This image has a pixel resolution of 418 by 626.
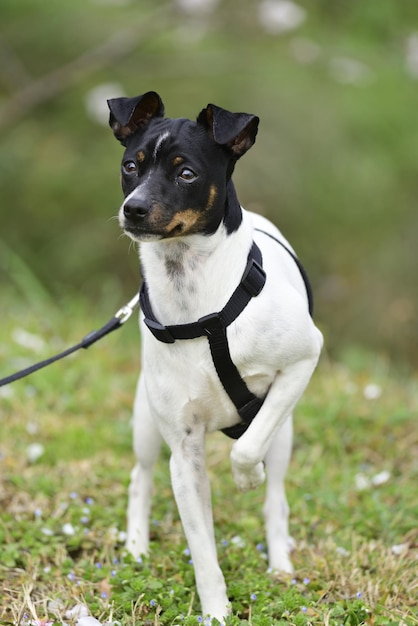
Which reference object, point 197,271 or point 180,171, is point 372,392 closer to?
point 197,271

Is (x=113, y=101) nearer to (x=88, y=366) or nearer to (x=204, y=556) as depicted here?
(x=204, y=556)

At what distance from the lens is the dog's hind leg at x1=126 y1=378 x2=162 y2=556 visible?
12.7 feet

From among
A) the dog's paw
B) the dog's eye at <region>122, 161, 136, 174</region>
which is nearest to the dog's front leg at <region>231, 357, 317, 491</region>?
the dog's paw

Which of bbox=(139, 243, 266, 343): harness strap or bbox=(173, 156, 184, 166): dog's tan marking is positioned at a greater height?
bbox=(173, 156, 184, 166): dog's tan marking

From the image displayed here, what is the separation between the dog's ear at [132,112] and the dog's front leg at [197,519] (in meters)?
1.14

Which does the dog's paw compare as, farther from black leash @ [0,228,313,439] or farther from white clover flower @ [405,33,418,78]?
white clover flower @ [405,33,418,78]

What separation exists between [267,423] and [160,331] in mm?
511

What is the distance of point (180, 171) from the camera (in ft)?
9.72

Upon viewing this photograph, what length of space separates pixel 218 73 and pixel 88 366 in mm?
4000

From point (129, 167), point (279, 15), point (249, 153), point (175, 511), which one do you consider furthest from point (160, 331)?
point (279, 15)

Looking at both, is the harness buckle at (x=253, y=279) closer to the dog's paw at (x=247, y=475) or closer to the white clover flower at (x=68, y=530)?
the dog's paw at (x=247, y=475)

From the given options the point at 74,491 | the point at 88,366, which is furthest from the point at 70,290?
the point at 74,491

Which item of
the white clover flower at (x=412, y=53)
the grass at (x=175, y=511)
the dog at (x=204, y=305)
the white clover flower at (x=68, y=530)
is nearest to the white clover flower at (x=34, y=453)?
the grass at (x=175, y=511)

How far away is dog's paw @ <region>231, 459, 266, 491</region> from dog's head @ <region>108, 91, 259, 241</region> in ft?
2.83
